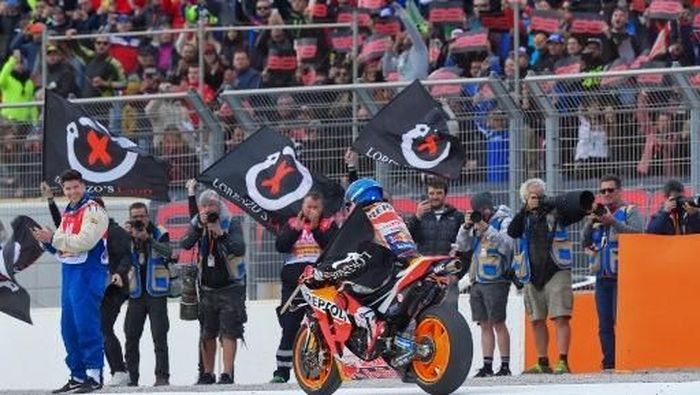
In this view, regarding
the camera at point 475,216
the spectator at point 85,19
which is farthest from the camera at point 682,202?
the spectator at point 85,19

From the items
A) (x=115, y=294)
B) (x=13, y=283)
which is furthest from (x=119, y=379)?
(x=13, y=283)

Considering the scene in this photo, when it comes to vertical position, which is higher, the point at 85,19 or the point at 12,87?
the point at 85,19

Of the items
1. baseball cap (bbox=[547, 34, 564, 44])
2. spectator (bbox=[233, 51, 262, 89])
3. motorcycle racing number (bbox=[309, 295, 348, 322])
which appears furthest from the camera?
spectator (bbox=[233, 51, 262, 89])

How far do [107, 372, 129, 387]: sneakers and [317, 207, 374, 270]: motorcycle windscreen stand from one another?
4970mm

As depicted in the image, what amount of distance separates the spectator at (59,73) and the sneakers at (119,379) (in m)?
4.41

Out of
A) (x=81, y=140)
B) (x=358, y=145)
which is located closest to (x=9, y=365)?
(x=81, y=140)

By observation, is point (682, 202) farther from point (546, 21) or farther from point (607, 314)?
point (546, 21)

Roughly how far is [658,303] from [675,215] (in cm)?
94

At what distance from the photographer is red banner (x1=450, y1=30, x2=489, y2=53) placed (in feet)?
70.4

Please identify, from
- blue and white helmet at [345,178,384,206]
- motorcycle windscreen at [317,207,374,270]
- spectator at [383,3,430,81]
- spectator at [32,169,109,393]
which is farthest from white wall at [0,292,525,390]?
blue and white helmet at [345,178,384,206]

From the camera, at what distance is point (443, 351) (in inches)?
559

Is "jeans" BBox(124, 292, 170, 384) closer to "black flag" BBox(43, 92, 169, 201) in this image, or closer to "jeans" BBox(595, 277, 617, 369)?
"black flag" BBox(43, 92, 169, 201)

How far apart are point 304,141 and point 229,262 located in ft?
5.36

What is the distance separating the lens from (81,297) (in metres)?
16.9
